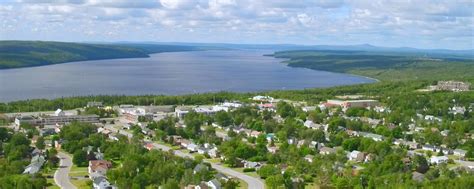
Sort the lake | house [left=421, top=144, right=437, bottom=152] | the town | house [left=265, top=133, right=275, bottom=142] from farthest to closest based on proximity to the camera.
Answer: the lake, house [left=265, top=133, right=275, bottom=142], house [left=421, top=144, right=437, bottom=152], the town

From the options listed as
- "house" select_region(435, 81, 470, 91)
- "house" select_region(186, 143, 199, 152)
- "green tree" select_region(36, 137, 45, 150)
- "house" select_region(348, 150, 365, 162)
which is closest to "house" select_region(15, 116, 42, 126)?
"green tree" select_region(36, 137, 45, 150)

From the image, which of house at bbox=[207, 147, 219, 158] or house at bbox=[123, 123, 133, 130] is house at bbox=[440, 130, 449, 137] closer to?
house at bbox=[207, 147, 219, 158]

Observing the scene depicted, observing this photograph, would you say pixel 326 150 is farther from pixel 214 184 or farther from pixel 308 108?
pixel 308 108

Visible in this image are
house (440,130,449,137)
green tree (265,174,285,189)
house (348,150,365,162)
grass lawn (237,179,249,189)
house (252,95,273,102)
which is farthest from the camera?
Result: house (252,95,273,102)

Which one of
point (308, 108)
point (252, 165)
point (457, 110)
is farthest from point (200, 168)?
point (457, 110)

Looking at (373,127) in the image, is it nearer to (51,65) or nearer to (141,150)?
(141,150)

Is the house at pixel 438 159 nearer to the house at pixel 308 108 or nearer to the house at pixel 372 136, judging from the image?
the house at pixel 372 136

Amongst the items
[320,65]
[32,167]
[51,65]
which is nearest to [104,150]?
[32,167]
